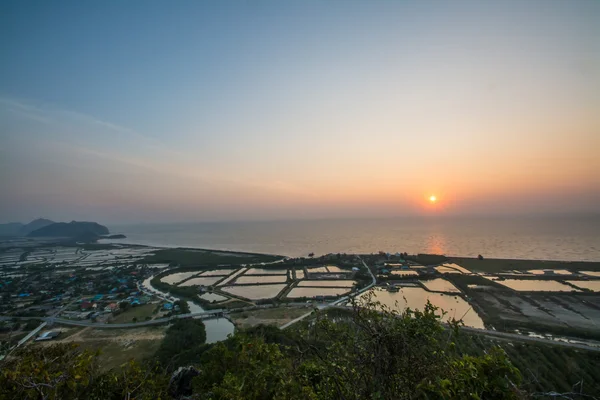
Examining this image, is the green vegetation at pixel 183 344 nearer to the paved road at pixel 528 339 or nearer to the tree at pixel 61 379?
the tree at pixel 61 379

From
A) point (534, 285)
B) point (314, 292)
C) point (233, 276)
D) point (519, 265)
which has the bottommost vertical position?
point (233, 276)

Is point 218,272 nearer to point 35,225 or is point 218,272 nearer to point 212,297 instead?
point 212,297

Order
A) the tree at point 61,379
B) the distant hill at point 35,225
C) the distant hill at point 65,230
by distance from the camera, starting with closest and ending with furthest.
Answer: the tree at point 61,379
the distant hill at point 65,230
the distant hill at point 35,225

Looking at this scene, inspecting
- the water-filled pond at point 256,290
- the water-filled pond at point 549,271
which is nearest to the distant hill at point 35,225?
the water-filled pond at point 256,290

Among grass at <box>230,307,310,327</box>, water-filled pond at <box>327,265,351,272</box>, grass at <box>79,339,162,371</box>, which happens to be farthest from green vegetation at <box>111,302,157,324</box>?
water-filled pond at <box>327,265,351,272</box>

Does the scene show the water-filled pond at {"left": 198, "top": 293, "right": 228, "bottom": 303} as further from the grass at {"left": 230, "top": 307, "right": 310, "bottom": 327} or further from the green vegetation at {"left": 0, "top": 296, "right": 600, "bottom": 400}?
the green vegetation at {"left": 0, "top": 296, "right": 600, "bottom": 400}

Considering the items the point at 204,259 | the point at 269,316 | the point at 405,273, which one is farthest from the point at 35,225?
the point at 405,273
